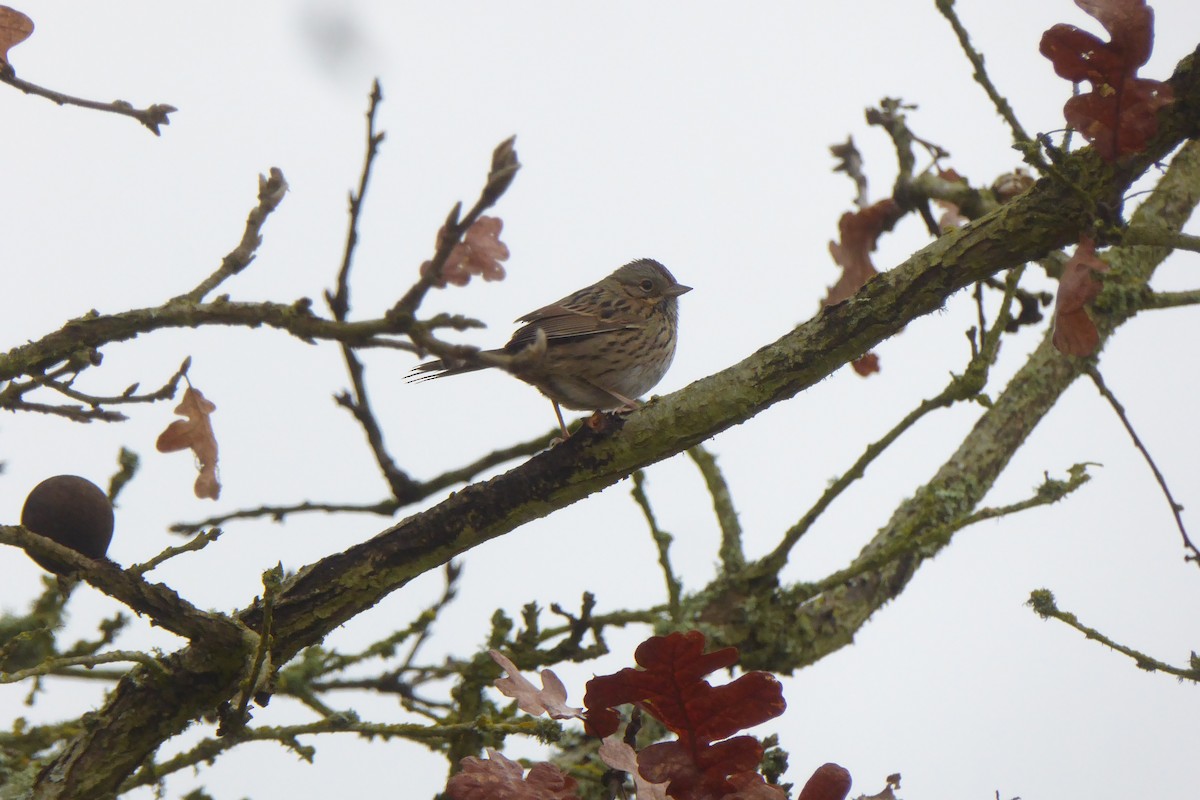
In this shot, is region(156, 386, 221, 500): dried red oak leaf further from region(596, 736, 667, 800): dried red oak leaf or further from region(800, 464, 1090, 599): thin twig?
region(800, 464, 1090, 599): thin twig

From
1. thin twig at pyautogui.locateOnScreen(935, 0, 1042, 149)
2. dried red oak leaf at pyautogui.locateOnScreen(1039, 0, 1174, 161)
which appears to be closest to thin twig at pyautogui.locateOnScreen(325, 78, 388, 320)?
dried red oak leaf at pyautogui.locateOnScreen(1039, 0, 1174, 161)

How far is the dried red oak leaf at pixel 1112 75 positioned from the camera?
2.56 meters

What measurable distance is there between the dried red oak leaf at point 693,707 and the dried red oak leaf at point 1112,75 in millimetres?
1539

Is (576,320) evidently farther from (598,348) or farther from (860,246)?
(860,246)

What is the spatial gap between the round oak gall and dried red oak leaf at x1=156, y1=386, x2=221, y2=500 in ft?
2.33

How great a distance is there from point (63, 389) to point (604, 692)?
1958mm

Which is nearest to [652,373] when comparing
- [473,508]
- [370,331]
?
[473,508]

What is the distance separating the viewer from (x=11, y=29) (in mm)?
2793

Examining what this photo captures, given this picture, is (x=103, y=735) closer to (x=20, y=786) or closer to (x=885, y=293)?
(x=20, y=786)

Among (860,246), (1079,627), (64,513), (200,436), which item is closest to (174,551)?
(64,513)

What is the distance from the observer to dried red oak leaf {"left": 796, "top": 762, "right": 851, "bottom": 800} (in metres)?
1.87

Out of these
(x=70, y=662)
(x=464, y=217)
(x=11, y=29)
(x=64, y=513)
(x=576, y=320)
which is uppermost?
(x=576, y=320)

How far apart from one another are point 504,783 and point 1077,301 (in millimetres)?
1679

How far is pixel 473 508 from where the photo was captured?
307 cm
